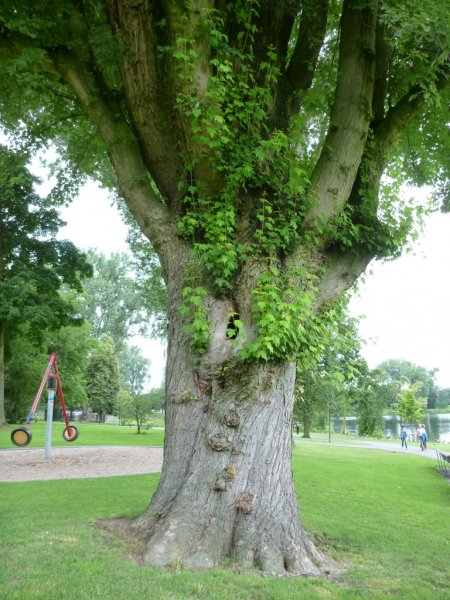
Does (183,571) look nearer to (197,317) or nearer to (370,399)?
(197,317)

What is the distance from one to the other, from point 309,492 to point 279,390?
234 inches

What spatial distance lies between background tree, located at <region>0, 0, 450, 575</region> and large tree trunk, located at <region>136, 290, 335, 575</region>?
0.02 meters

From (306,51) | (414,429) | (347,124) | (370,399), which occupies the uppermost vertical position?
(306,51)

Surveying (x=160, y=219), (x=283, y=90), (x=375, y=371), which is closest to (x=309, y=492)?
(x=160, y=219)

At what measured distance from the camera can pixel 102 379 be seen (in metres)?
48.1

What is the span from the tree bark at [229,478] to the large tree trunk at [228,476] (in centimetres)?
1

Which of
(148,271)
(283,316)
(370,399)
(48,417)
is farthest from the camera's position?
(370,399)

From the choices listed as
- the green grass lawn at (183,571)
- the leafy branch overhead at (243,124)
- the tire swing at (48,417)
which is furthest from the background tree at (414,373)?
the leafy branch overhead at (243,124)

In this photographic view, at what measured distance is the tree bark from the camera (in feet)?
16.6

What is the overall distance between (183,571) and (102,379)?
45208mm

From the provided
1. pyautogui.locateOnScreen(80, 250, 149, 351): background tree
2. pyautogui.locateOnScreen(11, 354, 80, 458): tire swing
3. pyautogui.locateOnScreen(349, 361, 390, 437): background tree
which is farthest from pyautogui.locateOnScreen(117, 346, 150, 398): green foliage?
pyautogui.locateOnScreen(11, 354, 80, 458): tire swing

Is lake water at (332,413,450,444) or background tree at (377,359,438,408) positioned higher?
background tree at (377,359,438,408)

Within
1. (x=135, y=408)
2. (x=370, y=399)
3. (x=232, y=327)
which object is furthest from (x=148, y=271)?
(x=370, y=399)

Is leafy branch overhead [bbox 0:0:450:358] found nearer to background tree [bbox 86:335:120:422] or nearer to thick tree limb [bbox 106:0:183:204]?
thick tree limb [bbox 106:0:183:204]
